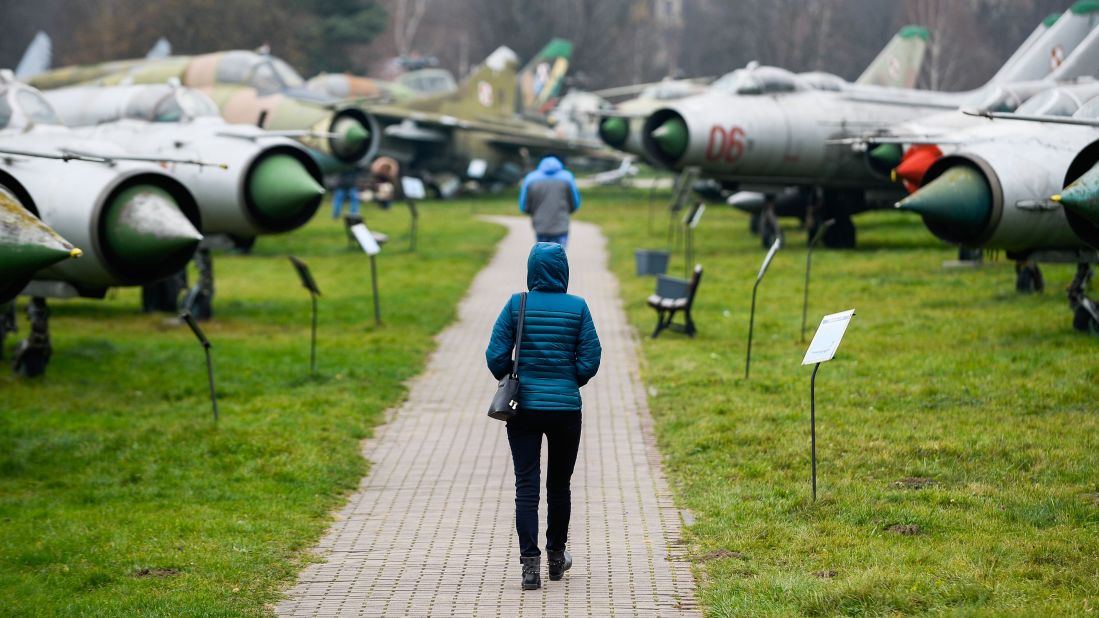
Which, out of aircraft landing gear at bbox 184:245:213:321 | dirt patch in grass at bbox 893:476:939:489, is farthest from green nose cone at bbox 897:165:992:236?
aircraft landing gear at bbox 184:245:213:321

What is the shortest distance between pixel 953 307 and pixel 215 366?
878cm

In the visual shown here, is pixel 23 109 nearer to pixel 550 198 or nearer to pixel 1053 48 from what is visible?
pixel 550 198

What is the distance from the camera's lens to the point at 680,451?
10.0 m

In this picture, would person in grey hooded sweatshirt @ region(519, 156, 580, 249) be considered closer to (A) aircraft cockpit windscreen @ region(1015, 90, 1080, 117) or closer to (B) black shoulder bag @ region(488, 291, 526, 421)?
(A) aircraft cockpit windscreen @ region(1015, 90, 1080, 117)

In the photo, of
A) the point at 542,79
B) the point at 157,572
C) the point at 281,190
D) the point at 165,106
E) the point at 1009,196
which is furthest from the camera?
the point at 542,79

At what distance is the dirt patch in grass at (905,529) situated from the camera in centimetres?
766

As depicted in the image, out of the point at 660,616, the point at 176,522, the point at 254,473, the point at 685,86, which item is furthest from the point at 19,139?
the point at 685,86

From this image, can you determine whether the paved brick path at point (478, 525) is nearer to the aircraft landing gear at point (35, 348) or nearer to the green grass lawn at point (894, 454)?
the green grass lawn at point (894, 454)

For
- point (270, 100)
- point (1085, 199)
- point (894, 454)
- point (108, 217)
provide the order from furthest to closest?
point (270, 100) → point (108, 217) → point (894, 454) → point (1085, 199)

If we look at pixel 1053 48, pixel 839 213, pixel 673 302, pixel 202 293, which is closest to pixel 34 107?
pixel 202 293

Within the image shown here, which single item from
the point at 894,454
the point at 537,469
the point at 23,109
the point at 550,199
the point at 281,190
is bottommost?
the point at 894,454

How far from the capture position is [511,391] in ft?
22.6

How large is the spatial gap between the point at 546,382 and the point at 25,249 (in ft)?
9.67

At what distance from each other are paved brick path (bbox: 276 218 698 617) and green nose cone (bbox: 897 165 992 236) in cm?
311
